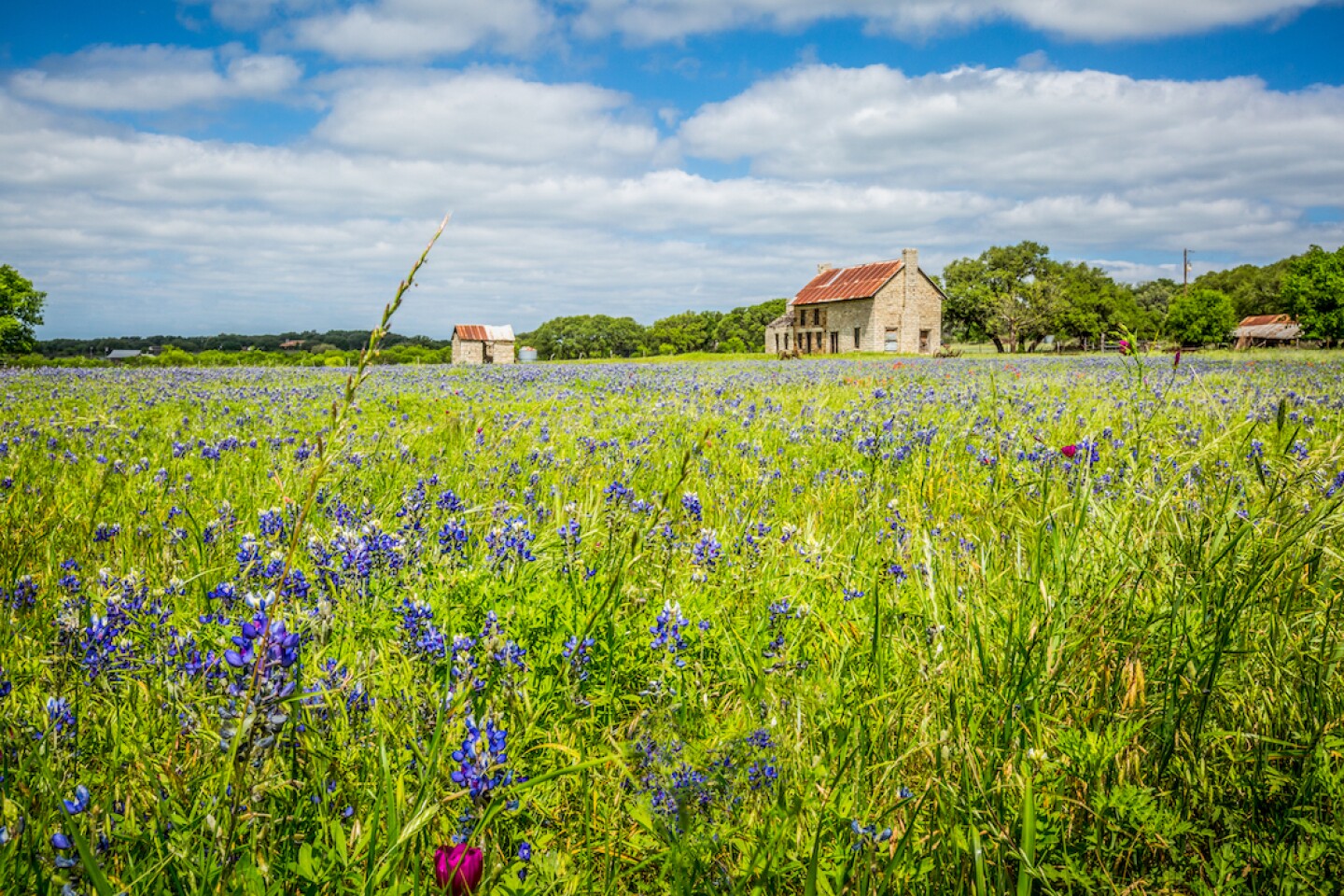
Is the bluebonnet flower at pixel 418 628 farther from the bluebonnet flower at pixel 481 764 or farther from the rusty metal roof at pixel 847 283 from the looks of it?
the rusty metal roof at pixel 847 283

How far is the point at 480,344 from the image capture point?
104m

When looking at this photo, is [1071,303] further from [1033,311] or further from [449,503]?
[449,503]

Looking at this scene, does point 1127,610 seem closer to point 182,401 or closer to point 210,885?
point 210,885

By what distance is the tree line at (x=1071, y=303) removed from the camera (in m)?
67.9

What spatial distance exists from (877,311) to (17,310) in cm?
7277

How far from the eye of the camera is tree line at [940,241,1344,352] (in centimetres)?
6788

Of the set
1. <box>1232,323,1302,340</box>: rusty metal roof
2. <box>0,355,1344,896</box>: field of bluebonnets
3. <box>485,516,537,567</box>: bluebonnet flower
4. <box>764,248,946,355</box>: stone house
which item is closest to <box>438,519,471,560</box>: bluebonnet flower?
<box>0,355,1344,896</box>: field of bluebonnets

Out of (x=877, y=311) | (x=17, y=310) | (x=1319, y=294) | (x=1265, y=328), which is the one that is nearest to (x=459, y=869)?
(x=877, y=311)

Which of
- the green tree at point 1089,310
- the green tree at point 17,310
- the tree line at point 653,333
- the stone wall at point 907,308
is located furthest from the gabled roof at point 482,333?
the green tree at point 1089,310

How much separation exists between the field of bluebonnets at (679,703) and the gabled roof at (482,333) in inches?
4164

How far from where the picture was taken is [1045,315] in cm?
7738

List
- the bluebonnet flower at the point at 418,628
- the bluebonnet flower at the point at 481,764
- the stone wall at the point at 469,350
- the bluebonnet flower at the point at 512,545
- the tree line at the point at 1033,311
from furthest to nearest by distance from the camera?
the stone wall at the point at 469,350
the tree line at the point at 1033,311
the bluebonnet flower at the point at 512,545
the bluebonnet flower at the point at 418,628
the bluebonnet flower at the point at 481,764

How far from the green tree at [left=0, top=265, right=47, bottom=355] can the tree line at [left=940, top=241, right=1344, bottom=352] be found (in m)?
87.9

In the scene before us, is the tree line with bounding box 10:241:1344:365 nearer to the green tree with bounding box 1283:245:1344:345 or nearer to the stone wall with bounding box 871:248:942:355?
the green tree with bounding box 1283:245:1344:345
